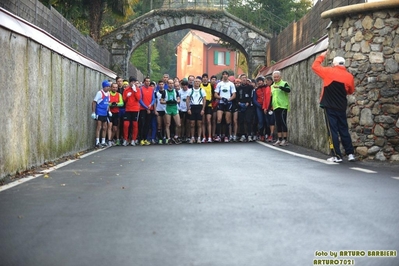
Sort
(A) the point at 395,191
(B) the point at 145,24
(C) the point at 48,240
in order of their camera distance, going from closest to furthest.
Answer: (C) the point at 48,240 < (A) the point at 395,191 < (B) the point at 145,24

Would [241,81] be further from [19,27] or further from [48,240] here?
[48,240]

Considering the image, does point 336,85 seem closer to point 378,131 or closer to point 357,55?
point 357,55

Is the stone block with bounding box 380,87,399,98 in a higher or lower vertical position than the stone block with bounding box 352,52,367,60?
lower

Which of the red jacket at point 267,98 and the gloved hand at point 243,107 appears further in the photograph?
the gloved hand at point 243,107

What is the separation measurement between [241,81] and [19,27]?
1123cm

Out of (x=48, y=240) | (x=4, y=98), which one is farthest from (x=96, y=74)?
(x=48, y=240)

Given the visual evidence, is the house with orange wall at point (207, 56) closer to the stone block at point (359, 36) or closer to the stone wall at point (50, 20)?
the stone wall at point (50, 20)

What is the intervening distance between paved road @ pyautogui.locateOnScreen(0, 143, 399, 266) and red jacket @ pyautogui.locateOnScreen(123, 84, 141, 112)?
9669 mm

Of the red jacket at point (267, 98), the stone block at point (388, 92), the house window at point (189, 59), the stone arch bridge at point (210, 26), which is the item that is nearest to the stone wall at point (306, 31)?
the red jacket at point (267, 98)

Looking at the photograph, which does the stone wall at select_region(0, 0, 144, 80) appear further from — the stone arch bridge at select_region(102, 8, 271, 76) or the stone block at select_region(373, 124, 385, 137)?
the stone arch bridge at select_region(102, 8, 271, 76)

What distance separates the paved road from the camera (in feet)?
16.2

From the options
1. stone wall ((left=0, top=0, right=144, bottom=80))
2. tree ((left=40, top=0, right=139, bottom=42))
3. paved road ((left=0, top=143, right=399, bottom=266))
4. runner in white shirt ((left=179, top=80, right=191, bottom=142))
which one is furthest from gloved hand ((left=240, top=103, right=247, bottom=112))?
paved road ((left=0, top=143, right=399, bottom=266))

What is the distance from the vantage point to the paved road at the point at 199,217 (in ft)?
16.2

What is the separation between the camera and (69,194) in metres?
8.21
